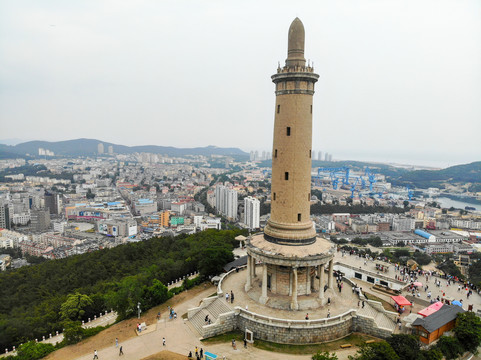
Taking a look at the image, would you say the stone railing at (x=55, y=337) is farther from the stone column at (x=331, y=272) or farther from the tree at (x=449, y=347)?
the tree at (x=449, y=347)

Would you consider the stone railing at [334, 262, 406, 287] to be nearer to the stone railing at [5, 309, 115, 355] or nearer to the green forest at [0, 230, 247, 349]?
the green forest at [0, 230, 247, 349]

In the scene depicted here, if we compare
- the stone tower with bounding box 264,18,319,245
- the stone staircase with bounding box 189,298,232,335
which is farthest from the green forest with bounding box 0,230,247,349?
the stone tower with bounding box 264,18,319,245

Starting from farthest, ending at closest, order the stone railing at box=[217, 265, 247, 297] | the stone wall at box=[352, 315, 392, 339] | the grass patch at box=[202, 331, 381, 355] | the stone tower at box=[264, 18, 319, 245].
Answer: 1. the stone railing at box=[217, 265, 247, 297]
2. the stone tower at box=[264, 18, 319, 245]
3. the stone wall at box=[352, 315, 392, 339]
4. the grass patch at box=[202, 331, 381, 355]

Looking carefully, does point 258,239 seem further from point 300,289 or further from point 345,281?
point 345,281

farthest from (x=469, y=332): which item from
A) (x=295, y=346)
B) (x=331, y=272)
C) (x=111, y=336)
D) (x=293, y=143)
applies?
(x=111, y=336)

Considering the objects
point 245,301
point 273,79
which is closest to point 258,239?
point 245,301

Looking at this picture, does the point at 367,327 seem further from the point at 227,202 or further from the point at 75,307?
the point at 227,202
